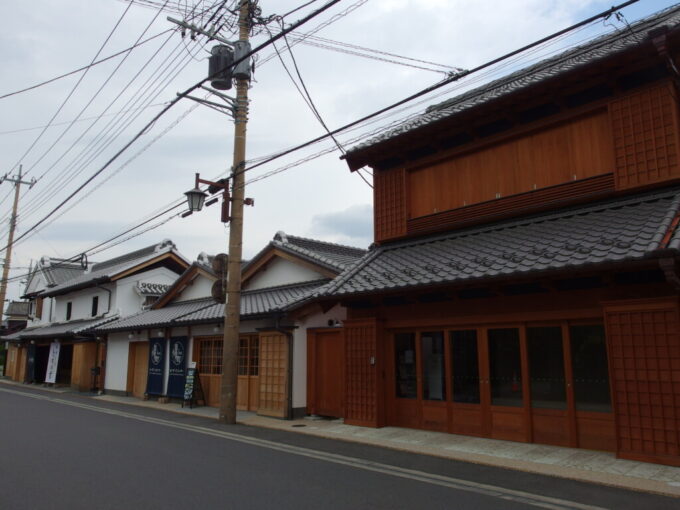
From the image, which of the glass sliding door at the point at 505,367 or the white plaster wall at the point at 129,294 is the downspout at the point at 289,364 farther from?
the white plaster wall at the point at 129,294

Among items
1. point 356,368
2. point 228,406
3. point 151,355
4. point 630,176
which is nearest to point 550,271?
point 630,176

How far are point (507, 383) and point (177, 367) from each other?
41.4ft

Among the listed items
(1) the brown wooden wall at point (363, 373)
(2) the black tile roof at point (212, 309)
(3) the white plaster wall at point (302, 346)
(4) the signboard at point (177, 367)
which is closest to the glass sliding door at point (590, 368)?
(1) the brown wooden wall at point (363, 373)

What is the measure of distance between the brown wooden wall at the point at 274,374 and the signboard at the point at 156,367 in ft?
21.2

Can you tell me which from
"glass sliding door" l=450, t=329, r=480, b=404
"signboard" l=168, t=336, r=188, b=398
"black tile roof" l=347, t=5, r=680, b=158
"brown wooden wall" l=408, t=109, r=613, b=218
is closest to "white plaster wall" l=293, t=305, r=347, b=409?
"brown wooden wall" l=408, t=109, r=613, b=218

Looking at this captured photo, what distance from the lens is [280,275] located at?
1752 cm

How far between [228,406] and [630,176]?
10087 millimetres

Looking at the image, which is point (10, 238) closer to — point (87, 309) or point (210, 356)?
point (87, 309)

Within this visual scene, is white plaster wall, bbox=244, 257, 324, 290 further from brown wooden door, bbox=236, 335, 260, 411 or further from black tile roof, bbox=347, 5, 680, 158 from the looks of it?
black tile roof, bbox=347, 5, 680, 158

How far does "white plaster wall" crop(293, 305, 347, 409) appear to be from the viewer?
529 inches

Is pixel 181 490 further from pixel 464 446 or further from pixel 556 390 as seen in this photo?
pixel 556 390

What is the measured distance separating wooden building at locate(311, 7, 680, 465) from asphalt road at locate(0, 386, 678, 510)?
1831 millimetres

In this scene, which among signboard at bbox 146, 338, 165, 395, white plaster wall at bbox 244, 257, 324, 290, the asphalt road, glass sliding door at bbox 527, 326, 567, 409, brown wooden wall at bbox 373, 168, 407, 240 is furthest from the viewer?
signboard at bbox 146, 338, 165, 395

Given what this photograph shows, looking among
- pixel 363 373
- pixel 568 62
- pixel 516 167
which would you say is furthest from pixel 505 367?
pixel 568 62
